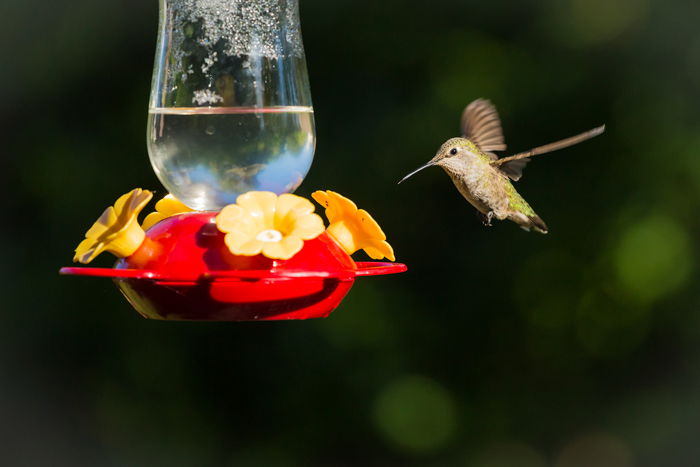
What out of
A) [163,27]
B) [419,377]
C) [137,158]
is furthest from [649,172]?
[163,27]

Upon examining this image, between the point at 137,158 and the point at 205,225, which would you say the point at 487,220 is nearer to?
the point at 205,225

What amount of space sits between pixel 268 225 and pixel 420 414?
3555mm

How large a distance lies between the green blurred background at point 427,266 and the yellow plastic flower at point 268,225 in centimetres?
316

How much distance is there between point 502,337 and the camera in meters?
5.32

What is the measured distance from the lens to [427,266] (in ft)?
17.4

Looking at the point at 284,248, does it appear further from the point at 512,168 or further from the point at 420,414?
the point at 420,414

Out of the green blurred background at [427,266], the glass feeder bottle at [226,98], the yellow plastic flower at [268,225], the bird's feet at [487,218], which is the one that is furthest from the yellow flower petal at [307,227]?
the green blurred background at [427,266]

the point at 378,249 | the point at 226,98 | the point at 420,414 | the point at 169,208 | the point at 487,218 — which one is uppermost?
the point at 226,98

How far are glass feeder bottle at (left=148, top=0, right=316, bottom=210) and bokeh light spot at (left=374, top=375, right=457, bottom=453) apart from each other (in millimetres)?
3206

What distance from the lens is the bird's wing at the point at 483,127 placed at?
10.5 feet

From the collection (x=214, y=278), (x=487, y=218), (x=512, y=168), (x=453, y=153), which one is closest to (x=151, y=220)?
(x=214, y=278)

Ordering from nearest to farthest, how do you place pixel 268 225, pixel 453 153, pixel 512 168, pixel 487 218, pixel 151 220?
1. pixel 268 225
2. pixel 151 220
3. pixel 453 153
4. pixel 487 218
5. pixel 512 168

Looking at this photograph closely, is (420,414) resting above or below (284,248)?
below

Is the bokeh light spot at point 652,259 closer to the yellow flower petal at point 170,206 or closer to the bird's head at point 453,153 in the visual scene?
the bird's head at point 453,153
